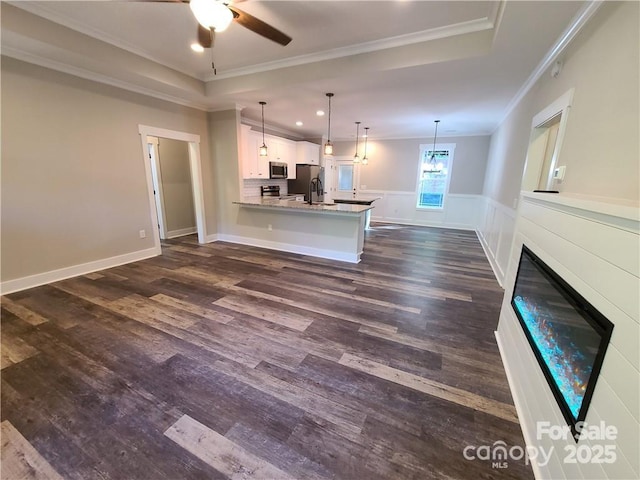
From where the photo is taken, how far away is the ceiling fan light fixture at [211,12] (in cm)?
168

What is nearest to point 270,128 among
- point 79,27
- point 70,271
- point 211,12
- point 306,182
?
point 306,182

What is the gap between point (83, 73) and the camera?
11.1 ft

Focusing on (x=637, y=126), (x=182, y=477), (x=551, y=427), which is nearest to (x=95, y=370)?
(x=182, y=477)

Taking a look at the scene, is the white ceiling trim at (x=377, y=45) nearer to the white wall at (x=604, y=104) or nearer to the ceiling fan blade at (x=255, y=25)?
the white wall at (x=604, y=104)

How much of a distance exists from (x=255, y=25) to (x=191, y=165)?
3.70m

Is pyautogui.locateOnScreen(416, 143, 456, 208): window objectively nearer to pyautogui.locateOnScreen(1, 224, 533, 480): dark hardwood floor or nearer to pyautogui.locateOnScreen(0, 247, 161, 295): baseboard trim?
pyautogui.locateOnScreen(1, 224, 533, 480): dark hardwood floor

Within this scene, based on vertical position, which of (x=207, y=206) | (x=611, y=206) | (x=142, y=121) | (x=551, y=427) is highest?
(x=142, y=121)

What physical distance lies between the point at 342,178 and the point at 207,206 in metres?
4.90

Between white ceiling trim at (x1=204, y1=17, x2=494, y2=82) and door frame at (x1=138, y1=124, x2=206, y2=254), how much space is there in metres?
1.56

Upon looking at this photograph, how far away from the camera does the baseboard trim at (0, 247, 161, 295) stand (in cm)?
312

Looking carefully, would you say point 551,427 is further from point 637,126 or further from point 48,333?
point 48,333

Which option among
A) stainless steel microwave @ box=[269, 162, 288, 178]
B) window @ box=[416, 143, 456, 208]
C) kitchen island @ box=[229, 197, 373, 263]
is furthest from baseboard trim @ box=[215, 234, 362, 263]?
window @ box=[416, 143, 456, 208]

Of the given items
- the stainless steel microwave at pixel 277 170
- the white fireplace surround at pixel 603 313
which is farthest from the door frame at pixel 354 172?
the white fireplace surround at pixel 603 313

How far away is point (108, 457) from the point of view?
136cm
